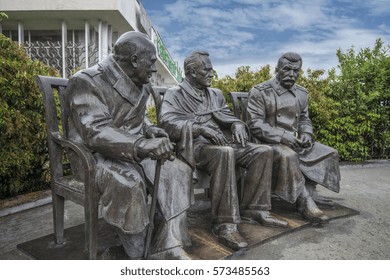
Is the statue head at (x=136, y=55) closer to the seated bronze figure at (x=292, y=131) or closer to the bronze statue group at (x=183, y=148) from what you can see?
the bronze statue group at (x=183, y=148)

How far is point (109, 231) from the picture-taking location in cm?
296

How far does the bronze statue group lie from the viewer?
2.20 metres

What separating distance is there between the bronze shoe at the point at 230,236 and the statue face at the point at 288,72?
61.1 inches

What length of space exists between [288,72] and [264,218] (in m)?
1.43

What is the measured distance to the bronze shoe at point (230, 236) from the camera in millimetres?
2584

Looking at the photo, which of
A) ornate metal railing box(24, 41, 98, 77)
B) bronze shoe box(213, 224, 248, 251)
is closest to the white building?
ornate metal railing box(24, 41, 98, 77)

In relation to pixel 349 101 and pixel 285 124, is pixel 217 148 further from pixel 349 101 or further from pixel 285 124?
pixel 349 101

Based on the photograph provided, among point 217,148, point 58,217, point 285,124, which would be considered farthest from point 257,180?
point 58,217

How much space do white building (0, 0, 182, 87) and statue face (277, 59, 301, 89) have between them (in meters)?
8.72

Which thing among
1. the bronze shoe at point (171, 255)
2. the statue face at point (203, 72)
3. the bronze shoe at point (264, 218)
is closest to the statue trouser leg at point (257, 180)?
the bronze shoe at point (264, 218)

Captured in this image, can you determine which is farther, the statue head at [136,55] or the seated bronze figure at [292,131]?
the seated bronze figure at [292,131]

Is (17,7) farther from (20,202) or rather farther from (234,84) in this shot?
(20,202)

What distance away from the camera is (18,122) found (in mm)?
3779

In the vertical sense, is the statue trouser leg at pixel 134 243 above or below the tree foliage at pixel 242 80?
below
